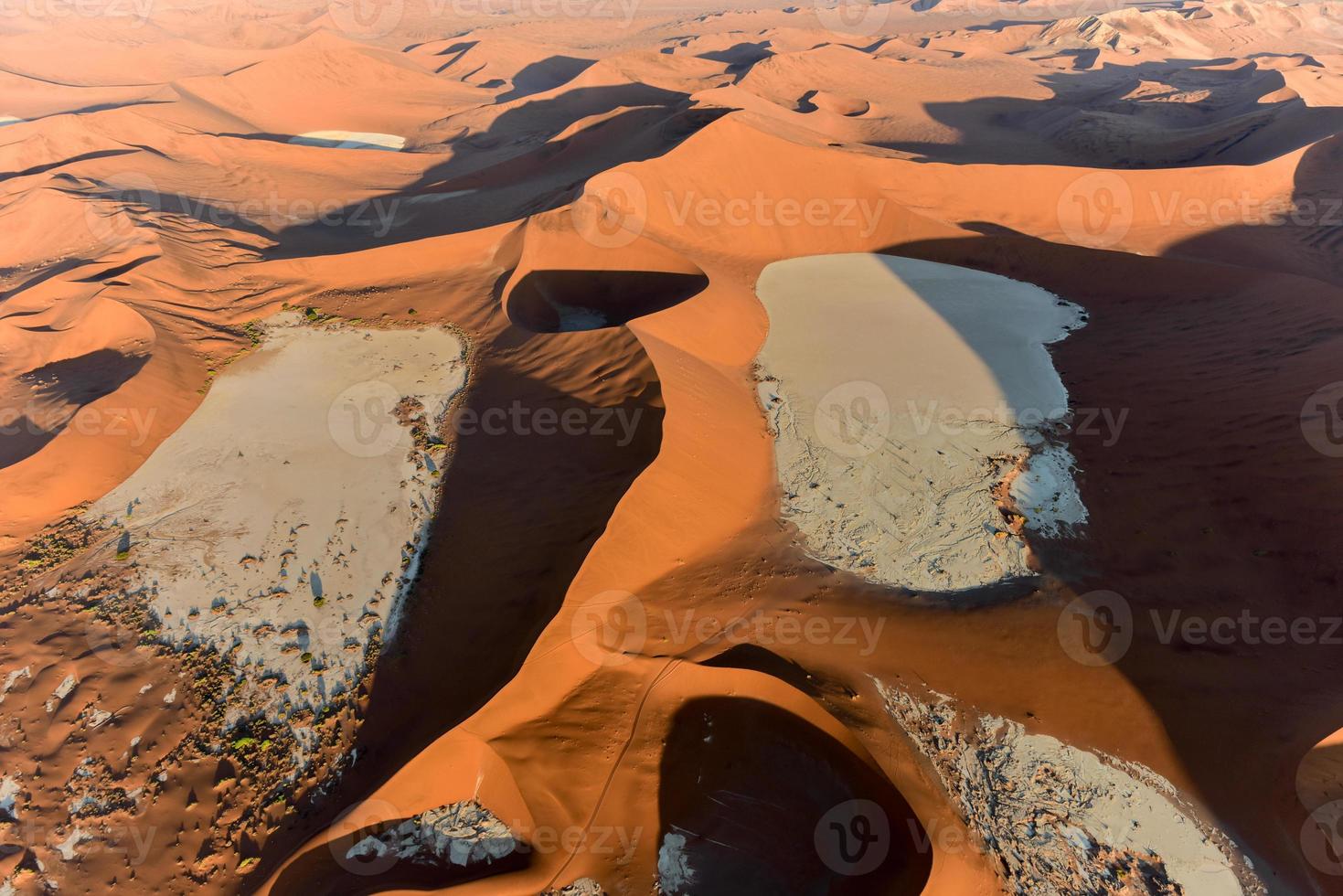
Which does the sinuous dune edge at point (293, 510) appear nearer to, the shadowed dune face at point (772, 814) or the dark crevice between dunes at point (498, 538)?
the dark crevice between dunes at point (498, 538)

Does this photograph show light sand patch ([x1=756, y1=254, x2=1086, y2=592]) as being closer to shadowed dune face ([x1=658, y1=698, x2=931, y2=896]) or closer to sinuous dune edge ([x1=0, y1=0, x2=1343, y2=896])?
sinuous dune edge ([x1=0, y1=0, x2=1343, y2=896])

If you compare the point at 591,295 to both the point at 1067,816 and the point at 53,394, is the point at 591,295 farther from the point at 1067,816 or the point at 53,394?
the point at 1067,816

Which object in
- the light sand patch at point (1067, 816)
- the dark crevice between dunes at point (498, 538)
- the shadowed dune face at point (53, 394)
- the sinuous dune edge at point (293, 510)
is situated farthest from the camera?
the shadowed dune face at point (53, 394)

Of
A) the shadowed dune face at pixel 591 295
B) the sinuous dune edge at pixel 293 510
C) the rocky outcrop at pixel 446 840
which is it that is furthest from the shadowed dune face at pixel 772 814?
the shadowed dune face at pixel 591 295

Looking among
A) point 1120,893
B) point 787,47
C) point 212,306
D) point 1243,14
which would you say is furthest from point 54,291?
point 1243,14

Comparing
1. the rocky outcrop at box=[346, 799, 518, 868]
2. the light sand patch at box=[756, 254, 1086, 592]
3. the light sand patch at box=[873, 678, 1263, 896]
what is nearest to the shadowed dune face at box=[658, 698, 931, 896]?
the light sand patch at box=[873, 678, 1263, 896]

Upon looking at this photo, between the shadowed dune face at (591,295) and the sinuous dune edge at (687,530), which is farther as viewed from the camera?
the shadowed dune face at (591,295)
